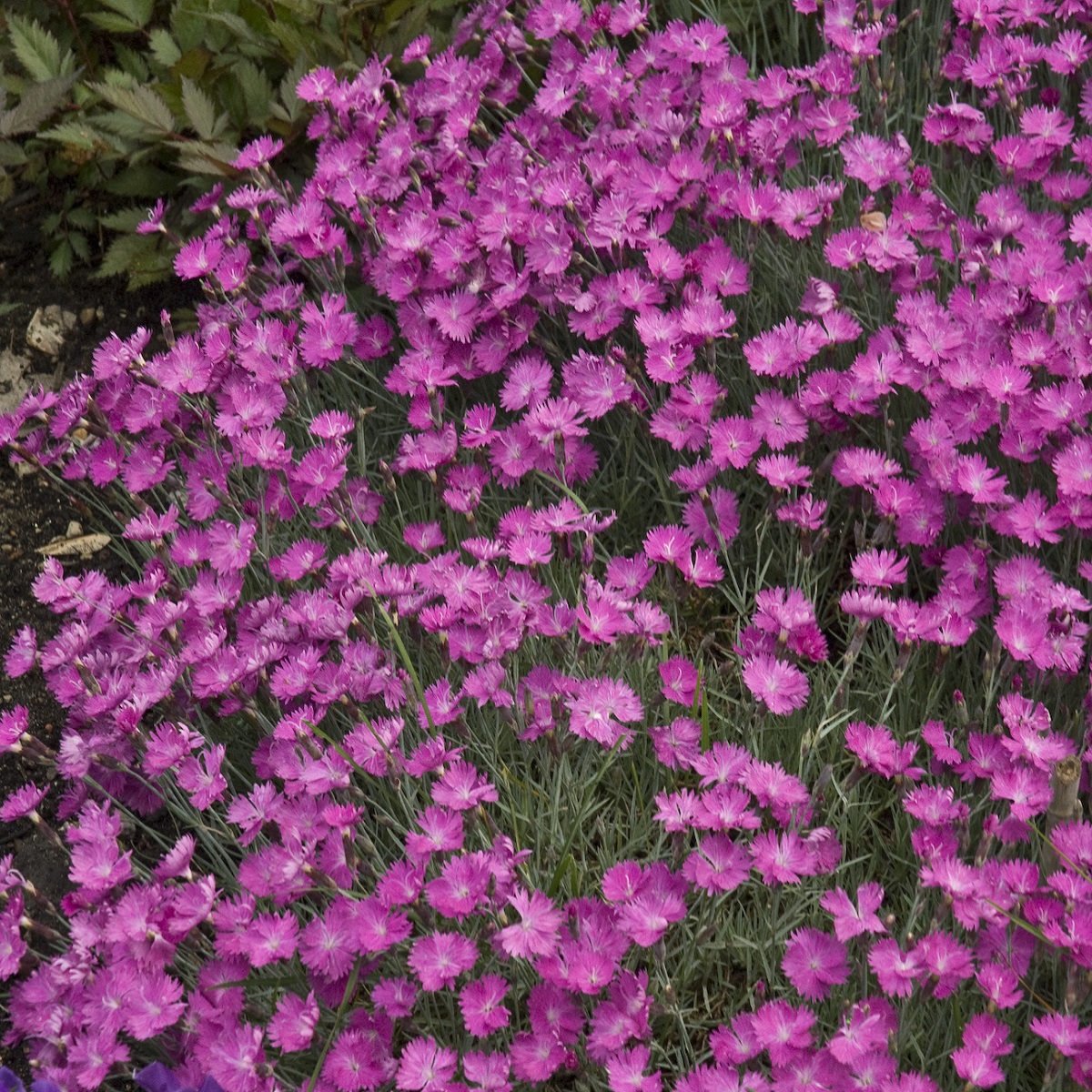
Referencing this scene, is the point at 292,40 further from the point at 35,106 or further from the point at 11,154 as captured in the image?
the point at 11,154

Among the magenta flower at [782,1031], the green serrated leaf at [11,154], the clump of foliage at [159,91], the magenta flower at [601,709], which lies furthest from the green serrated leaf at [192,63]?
the magenta flower at [782,1031]

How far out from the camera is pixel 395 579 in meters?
1.92

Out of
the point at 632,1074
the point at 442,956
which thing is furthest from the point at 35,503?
the point at 632,1074

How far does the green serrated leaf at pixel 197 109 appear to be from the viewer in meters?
2.70

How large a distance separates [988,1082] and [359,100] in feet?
6.94

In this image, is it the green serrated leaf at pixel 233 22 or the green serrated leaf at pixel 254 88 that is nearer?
the green serrated leaf at pixel 233 22

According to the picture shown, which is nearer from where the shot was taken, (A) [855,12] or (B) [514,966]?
(B) [514,966]

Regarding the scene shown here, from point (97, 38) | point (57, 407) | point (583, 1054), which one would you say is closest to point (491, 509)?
point (57, 407)

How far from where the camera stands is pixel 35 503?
288 centimetres

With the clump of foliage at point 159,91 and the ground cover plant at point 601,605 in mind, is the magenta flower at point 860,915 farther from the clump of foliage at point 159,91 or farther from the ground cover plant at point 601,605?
the clump of foliage at point 159,91

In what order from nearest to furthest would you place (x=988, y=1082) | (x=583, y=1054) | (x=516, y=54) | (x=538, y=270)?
(x=988, y=1082) < (x=583, y=1054) < (x=538, y=270) < (x=516, y=54)

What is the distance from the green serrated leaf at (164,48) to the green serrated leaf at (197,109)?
0.33ft

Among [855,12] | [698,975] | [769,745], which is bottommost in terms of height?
[698,975]

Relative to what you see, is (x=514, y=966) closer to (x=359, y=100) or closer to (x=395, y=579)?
(x=395, y=579)
